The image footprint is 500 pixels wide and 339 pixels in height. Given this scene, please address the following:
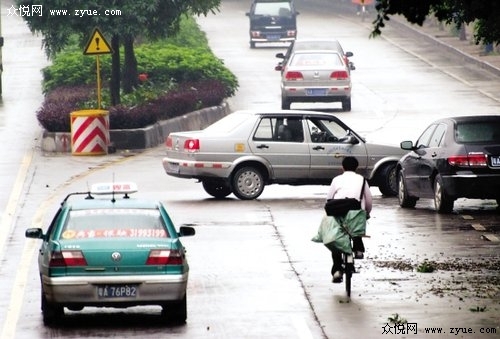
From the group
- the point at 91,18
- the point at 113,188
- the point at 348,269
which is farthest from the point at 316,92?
the point at 113,188

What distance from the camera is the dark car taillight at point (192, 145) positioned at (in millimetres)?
26586

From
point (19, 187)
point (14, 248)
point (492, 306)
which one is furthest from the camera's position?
point (19, 187)

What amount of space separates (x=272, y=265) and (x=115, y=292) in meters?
4.91

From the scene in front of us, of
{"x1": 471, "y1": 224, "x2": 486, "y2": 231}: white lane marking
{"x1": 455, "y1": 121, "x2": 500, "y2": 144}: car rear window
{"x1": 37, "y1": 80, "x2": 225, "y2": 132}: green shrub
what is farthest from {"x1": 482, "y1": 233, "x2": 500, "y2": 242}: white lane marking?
{"x1": 37, "y1": 80, "x2": 225, "y2": 132}: green shrub

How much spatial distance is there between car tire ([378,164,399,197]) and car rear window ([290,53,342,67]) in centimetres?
1618

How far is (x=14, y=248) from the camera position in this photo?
2122 cm

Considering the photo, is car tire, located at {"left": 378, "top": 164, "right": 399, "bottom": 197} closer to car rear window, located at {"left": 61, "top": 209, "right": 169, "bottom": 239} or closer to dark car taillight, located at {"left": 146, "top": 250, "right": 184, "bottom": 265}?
car rear window, located at {"left": 61, "top": 209, "right": 169, "bottom": 239}

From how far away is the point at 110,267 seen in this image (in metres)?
14.8

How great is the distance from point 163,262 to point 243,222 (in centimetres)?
876

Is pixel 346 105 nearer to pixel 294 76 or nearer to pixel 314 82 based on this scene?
pixel 314 82

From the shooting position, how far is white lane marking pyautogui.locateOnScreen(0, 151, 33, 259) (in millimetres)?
22681

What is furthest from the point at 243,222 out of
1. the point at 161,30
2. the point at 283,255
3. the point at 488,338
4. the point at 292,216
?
the point at 161,30

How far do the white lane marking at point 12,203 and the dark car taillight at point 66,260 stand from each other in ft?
19.0

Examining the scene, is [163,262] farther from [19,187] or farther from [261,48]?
[261,48]
